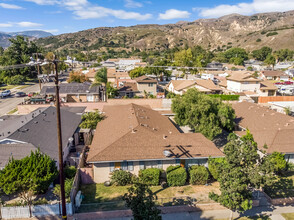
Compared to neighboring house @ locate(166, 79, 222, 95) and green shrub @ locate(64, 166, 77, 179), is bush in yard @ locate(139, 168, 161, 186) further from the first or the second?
neighboring house @ locate(166, 79, 222, 95)

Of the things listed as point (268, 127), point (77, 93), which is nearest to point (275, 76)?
point (268, 127)

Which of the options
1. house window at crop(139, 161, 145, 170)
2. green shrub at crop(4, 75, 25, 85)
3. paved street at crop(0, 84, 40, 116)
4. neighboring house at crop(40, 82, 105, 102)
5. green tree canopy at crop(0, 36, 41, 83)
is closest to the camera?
house window at crop(139, 161, 145, 170)

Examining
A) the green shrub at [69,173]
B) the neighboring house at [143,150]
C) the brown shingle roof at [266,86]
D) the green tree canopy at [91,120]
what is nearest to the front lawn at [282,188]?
the neighboring house at [143,150]

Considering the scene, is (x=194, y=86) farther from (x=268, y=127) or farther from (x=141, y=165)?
(x=141, y=165)

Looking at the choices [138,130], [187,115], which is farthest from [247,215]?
[187,115]

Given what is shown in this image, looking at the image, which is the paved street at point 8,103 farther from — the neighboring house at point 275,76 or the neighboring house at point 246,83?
the neighboring house at point 275,76

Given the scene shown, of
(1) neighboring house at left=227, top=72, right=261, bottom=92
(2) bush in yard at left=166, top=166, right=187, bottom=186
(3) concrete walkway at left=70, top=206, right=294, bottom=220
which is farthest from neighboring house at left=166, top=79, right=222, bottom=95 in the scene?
(3) concrete walkway at left=70, top=206, right=294, bottom=220

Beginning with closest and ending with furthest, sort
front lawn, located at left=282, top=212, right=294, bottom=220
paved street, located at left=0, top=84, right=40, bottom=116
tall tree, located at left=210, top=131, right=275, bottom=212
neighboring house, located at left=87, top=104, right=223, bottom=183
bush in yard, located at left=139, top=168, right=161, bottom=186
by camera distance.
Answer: tall tree, located at left=210, top=131, right=275, bottom=212 < front lawn, located at left=282, top=212, right=294, bottom=220 < bush in yard, located at left=139, top=168, right=161, bottom=186 < neighboring house, located at left=87, top=104, right=223, bottom=183 < paved street, located at left=0, top=84, right=40, bottom=116
